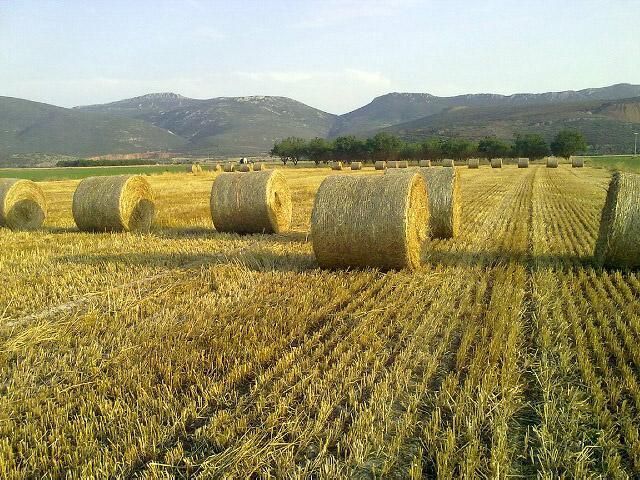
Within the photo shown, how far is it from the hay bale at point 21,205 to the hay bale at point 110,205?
220cm

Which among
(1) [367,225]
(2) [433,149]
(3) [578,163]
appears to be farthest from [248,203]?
(2) [433,149]

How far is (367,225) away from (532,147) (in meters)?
77.6

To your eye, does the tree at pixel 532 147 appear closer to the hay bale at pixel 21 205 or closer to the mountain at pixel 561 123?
the mountain at pixel 561 123

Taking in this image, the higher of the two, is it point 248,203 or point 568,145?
point 568,145

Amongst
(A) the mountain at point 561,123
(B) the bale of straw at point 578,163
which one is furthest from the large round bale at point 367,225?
(A) the mountain at point 561,123

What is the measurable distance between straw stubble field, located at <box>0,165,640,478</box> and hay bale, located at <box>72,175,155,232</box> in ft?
13.3

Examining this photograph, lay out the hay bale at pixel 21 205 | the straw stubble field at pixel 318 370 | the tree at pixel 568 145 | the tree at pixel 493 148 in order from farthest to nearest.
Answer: the tree at pixel 493 148 → the tree at pixel 568 145 → the hay bale at pixel 21 205 → the straw stubble field at pixel 318 370

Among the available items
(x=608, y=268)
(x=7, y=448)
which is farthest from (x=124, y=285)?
(x=608, y=268)

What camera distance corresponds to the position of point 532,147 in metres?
76.4

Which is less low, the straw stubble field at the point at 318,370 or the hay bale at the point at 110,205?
the hay bale at the point at 110,205

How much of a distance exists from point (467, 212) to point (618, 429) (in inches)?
496

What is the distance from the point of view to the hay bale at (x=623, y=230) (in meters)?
7.73

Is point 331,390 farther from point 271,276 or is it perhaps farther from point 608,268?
point 608,268

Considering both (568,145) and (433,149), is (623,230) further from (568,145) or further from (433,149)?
(568,145)
